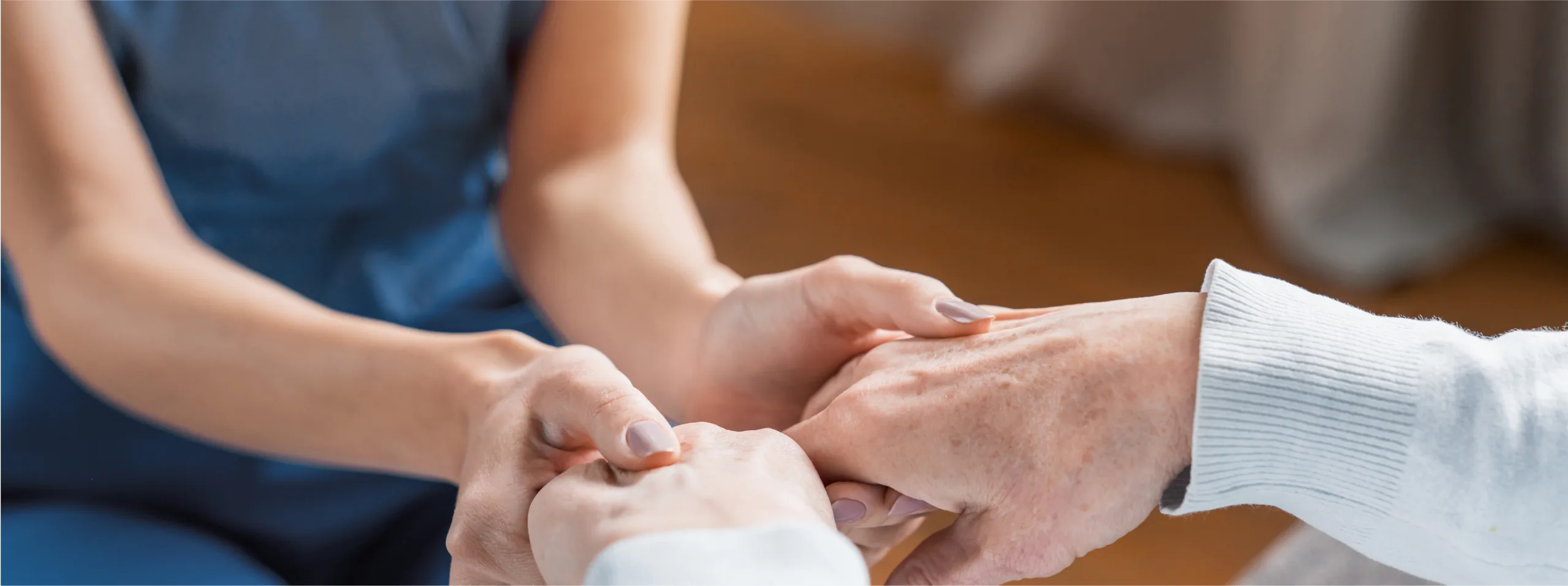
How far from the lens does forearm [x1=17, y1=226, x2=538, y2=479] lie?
793mm

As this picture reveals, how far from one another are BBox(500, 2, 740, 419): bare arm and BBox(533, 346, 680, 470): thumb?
6.3 inches

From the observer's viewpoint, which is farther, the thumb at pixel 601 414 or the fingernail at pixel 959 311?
the fingernail at pixel 959 311

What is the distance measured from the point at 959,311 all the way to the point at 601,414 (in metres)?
0.24

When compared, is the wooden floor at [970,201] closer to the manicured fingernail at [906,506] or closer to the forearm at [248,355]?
the manicured fingernail at [906,506]

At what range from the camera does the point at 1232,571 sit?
1.44 metres

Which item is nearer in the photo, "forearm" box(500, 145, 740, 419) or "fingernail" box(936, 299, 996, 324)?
"fingernail" box(936, 299, 996, 324)

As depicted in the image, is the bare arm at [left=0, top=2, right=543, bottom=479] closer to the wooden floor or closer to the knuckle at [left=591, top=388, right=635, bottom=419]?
the knuckle at [left=591, top=388, right=635, bottom=419]

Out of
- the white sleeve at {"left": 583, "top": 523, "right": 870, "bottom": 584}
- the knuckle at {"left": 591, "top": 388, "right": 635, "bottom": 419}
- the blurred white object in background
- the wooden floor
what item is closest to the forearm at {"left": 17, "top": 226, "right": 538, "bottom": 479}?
the knuckle at {"left": 591, "top": 388, "right": 635, "bottom": 419}

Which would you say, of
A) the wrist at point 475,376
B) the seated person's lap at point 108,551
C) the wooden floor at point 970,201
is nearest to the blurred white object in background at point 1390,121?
A: the wooden floor at point 970,201

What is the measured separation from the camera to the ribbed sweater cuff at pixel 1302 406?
66 centimetres

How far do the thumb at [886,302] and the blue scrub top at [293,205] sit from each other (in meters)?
0.24

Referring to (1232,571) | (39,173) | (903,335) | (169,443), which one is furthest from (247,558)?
(1232,571)

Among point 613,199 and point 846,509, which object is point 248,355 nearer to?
point 613,199

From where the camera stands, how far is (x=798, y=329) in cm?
84
